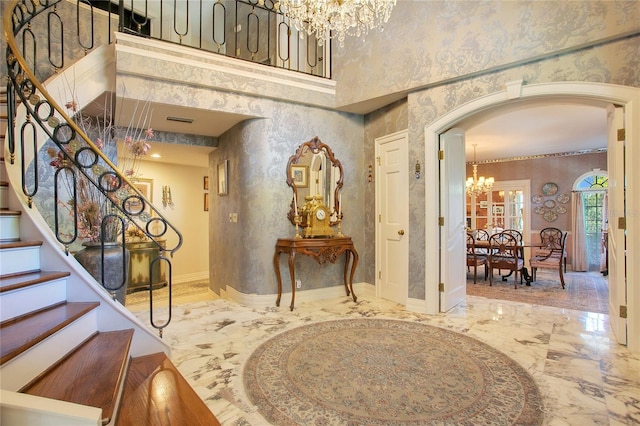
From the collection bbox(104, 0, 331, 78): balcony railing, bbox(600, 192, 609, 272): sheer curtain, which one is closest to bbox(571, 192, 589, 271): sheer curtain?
bbox(600, 192, 609, 272): sheer curtain

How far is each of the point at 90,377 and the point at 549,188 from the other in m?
9.50

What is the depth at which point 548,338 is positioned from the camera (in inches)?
119

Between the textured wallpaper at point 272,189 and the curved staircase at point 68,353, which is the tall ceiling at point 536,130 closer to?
the textured wallpaper at point 272,189

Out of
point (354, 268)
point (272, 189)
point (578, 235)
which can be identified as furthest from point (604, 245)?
point (272, 189)

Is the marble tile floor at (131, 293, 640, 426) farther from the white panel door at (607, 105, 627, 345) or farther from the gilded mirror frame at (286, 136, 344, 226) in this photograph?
→ the gilded mirror frame at (286, 136, 344, 226)

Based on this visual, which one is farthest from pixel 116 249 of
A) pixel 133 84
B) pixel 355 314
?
pixel 355 314

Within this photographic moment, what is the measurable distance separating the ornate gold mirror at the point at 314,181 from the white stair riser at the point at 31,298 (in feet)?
8.70

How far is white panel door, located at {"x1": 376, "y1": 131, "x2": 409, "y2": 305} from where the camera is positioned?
4137mm

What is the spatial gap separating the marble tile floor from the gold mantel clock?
3.04 ft

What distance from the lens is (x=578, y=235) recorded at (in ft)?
24.8

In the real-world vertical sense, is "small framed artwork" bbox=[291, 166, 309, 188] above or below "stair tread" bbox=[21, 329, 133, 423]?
above

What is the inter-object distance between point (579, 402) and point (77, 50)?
20.6 feet

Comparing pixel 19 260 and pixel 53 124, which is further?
pixel 53 124

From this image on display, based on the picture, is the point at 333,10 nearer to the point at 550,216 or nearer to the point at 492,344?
the point at 492,344
